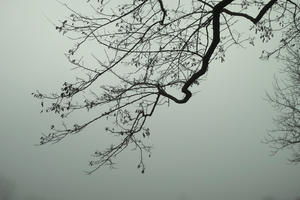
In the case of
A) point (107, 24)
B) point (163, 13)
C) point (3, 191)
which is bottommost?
point (107, 24)

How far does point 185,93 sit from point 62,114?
83.7 inches

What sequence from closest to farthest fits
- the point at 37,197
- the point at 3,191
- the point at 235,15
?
the point at 235,15, the point at 3,191, the point at 37,197

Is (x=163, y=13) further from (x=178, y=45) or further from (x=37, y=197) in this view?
(x=37, y=197)

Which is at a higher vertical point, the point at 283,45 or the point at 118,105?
the point at 283,45

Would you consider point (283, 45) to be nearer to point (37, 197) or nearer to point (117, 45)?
point (117, 45)

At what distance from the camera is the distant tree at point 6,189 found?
67.6 metres

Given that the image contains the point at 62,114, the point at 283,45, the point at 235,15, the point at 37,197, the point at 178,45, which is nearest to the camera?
the point at 62,114

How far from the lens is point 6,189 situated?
69.9 m

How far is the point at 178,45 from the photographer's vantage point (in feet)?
20.1

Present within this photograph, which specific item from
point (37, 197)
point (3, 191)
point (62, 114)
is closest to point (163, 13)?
point (62, 114)

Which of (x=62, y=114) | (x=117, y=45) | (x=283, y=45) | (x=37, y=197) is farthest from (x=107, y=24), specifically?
(x=37, y=197)

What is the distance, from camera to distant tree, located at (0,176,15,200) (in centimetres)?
6760

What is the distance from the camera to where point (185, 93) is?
5.44 m

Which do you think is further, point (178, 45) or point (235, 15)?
point (178, 45)
